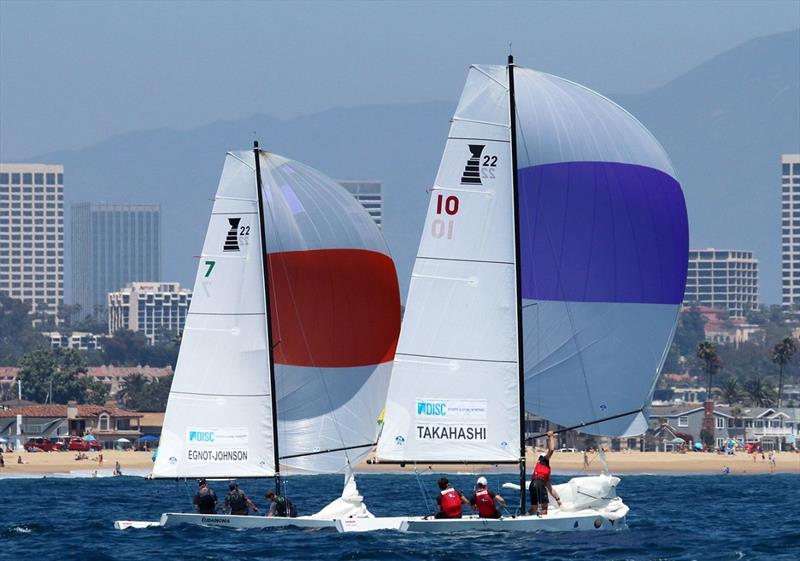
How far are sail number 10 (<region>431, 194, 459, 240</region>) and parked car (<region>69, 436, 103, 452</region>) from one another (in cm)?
10319

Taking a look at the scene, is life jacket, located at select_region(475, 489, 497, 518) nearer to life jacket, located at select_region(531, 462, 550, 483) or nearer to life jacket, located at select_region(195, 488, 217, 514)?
life jacket, located at select_region(531, 462, 550, 483)

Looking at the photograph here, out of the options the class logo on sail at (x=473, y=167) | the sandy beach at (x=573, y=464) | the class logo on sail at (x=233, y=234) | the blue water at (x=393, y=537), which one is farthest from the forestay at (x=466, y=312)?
the sandy beach at (x=573, y=464)

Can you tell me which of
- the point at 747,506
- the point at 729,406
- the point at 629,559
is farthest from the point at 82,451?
the point at 629,559

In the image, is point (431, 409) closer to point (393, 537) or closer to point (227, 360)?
point (393, 537)

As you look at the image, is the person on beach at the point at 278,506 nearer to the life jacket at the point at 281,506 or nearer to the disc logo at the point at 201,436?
the life jacket at the point at 281,506

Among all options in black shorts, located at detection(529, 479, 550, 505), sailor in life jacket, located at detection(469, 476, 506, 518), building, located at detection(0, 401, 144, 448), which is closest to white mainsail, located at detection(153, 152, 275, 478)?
sailor in life jacket, located at detection(469, 476, 506, 518)

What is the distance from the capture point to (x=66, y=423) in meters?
147

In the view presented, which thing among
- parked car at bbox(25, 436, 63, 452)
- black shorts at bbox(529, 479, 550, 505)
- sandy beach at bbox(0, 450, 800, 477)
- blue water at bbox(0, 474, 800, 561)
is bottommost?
sandy beach at bbox(0, 450, 800, 477)

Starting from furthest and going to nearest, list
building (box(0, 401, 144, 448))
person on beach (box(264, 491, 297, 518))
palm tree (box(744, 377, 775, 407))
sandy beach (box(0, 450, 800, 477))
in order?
palm tree (box(744, 377, 775, 407)), building (box(0, 401, 144, 448)), sandy beach (box(0, 450, 800, 477)), person on beach (box(264, 491, 297, 518))

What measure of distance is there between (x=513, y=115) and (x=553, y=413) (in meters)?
5.93

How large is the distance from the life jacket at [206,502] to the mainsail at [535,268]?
19.1 ft

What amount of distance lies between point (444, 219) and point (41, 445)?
108 metres

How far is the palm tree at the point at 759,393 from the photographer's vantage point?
174 m

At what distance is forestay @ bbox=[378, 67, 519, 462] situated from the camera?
1411 inches
